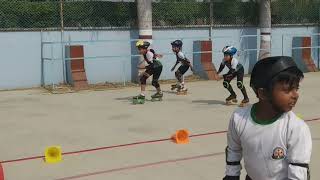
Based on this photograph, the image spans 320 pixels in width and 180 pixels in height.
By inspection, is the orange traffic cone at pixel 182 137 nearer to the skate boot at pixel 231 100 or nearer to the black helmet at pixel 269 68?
the skate boot at pixel 231 100

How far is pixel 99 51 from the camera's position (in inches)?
625

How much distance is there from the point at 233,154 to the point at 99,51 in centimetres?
1329

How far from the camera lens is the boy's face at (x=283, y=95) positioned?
253cm

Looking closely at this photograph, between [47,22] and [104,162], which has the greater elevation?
[47,22]

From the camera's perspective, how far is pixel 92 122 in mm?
9547

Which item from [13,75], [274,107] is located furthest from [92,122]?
[274,107]

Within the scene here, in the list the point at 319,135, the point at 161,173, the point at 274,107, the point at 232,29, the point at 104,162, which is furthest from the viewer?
the point at 232,29

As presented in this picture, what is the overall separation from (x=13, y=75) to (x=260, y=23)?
8821 mm

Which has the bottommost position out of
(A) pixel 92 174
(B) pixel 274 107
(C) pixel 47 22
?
(A) pixel 92 174

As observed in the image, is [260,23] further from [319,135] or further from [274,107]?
[274,107]

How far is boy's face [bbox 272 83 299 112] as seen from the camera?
2.53m

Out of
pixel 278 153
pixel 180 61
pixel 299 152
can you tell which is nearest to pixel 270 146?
pixel 278 153

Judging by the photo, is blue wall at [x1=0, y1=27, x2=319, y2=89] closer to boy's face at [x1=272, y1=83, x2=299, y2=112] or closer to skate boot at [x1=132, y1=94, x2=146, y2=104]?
skate boot at [x1=132, y1=94, x2=146, y2=104]

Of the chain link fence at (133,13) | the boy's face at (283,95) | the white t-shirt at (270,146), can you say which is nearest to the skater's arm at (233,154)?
the white t-shirt at (270,146)
